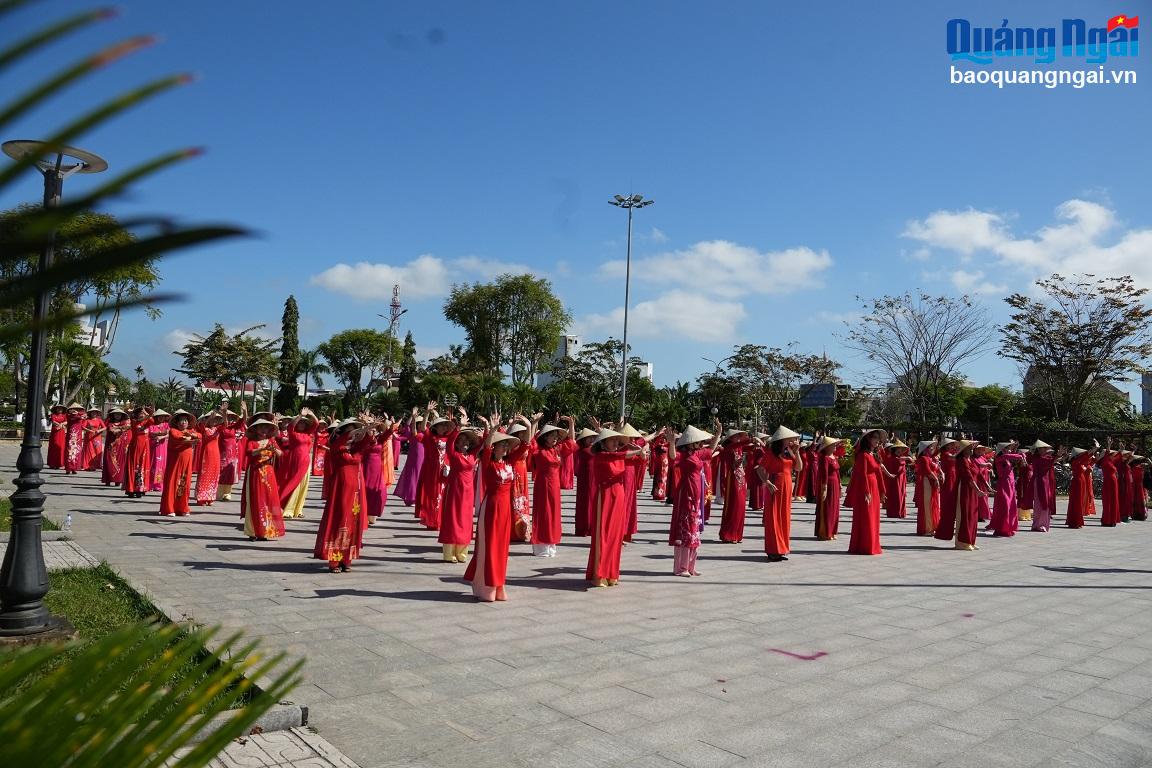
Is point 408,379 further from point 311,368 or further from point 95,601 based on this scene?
point 95,601

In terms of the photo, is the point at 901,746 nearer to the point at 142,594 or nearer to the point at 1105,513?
the point at 142,594

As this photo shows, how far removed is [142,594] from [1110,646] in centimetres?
814

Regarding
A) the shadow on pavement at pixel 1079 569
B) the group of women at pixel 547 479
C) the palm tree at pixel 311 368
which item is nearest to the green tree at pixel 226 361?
the palm tree at pixel 311 368

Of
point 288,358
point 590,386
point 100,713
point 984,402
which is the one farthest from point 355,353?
point 100,713

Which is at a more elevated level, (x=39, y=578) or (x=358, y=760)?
(x=39, y=578)

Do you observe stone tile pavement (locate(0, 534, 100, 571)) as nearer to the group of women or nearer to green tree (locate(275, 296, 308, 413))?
the group of women

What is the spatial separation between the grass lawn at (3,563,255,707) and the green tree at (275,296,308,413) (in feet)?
168

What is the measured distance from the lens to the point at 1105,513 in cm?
1809

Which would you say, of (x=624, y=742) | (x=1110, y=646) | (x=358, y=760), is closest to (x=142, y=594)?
(x=358, y=760)

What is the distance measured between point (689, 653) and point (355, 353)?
5784cm

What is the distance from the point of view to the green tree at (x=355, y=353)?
2378 inches

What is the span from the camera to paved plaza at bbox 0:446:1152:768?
4383 mm

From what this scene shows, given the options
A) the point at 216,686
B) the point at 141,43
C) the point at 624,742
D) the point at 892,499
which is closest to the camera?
the point at 141,43

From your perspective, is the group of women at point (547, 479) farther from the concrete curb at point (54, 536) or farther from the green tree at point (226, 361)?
the green tree at point (226, 361)
